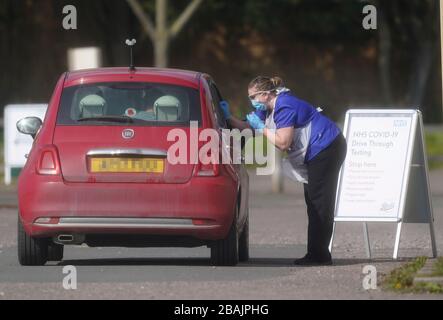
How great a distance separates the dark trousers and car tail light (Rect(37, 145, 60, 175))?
2202mm

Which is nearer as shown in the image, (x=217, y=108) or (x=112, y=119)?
(x=112, y=119)

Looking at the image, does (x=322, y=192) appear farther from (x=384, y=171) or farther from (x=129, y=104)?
(x=129, y=104)

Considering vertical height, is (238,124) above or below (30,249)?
above

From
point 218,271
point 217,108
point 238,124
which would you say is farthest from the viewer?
point 238,124

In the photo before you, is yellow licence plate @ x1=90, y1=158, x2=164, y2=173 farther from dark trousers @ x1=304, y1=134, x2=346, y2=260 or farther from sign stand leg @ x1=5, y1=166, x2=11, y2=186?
sign stand leg @ x1=5, y1=166, x2=11, y2=186

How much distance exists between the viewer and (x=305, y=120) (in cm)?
1205

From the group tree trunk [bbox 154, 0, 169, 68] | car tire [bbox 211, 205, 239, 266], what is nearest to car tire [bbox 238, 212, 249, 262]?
car tire [bbox 211, 205, 239, 266]

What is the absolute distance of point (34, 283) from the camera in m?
10.3

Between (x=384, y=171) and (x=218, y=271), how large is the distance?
2.52m

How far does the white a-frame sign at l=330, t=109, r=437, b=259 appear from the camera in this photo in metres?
13.0

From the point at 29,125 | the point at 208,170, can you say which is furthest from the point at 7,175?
the point at 208,170

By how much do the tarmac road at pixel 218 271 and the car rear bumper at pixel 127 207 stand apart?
1.16 feet

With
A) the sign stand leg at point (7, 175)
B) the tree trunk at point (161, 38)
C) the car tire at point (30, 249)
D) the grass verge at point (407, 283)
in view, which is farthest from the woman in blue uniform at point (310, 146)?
the tree trunk at point (161, 38)
